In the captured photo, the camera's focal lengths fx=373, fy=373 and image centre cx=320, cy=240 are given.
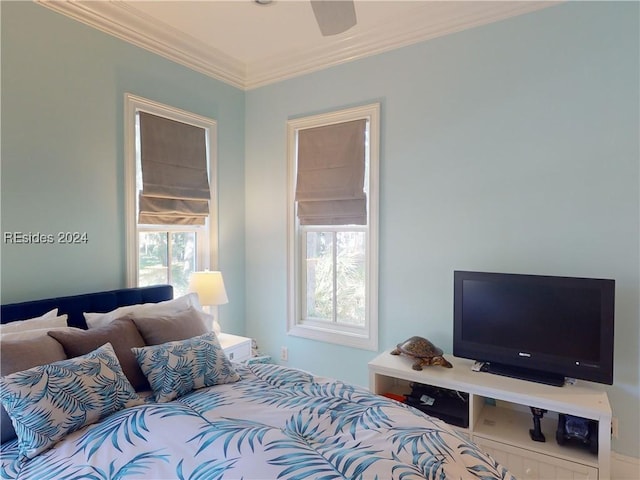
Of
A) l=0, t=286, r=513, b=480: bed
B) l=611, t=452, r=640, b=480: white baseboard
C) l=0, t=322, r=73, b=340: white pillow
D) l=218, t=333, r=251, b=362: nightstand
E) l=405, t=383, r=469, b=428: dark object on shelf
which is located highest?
l=0, t=322, r=73, b=340: white pillow

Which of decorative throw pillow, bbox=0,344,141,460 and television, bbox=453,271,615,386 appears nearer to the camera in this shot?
decorative throw pillow, bbox=0,344,141,460

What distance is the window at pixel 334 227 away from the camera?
9.48 ft

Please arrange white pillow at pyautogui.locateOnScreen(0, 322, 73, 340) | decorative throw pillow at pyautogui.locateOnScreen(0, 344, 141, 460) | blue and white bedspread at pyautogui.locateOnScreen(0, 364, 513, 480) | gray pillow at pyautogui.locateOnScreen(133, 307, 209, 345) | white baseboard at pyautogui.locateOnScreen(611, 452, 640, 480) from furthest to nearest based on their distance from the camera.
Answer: white baseboard at pyautogui.locateOnScreen(611, 452, 640, 480) → gray pillow at pyautogui.locateOnScreen(133, 307, 209, 345) → white pillow at pyautogui.locateOnScreen(0, 322, 73, 340) → decorative throw pillow at pyautogui.locateOnScreen(0, 344, 141, 460) → blue and white bedspread at pyautogui.locateOnScreen(0, 364, 513, 480)

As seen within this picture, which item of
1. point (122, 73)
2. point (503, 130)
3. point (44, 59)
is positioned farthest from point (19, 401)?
point (503, 130)

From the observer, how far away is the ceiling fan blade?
4.91 ft

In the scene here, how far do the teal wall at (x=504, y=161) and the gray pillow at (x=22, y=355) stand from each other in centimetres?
197

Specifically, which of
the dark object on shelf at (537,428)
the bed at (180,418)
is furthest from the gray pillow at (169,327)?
the dark object on shelf at (537,428)

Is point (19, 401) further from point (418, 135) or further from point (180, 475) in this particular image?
point (418, 135)

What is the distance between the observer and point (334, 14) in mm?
1569

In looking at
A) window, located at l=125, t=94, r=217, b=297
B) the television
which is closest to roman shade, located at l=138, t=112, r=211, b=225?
window, located at l=125, t=94, r=217, b=297

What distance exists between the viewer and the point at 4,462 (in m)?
1.32

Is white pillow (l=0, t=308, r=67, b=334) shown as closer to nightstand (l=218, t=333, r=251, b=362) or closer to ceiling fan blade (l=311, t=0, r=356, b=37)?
nightstand (l=218, t=333, r=251, b=362)

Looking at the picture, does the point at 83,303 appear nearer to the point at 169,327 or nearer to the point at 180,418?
the point at 169,327

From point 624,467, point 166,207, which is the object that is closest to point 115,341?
point 166,207
